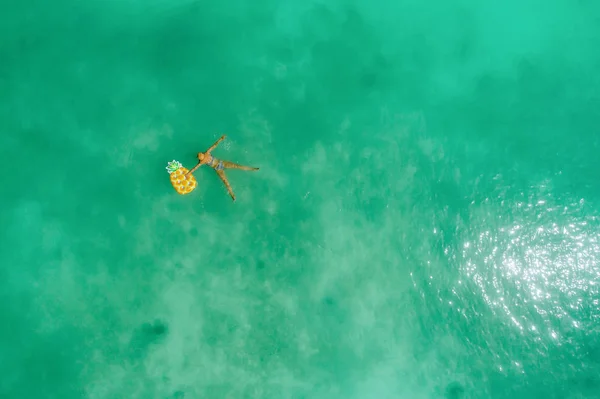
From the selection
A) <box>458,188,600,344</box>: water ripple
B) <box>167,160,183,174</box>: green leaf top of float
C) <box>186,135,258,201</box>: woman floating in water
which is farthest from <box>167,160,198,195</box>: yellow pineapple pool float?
<box>458,188,600,344</box>: water ripple

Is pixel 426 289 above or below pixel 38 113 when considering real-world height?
below

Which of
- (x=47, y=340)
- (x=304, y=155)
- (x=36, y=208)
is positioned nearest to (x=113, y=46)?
(x=36, y=208)

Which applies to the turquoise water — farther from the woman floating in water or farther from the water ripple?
the woman floating in water

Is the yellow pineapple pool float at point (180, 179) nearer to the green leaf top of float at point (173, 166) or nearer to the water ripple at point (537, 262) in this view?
the green leaf top of float at point (173, 166)

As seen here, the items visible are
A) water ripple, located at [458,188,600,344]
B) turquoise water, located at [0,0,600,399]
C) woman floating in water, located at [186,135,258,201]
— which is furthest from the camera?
water ripple, located at [458,188,600,344]

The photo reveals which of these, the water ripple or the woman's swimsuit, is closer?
the woman's swimsuit

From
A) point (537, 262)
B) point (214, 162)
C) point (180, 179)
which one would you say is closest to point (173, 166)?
point (180, 179)

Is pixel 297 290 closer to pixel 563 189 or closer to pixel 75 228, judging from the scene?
pixel 75 228
